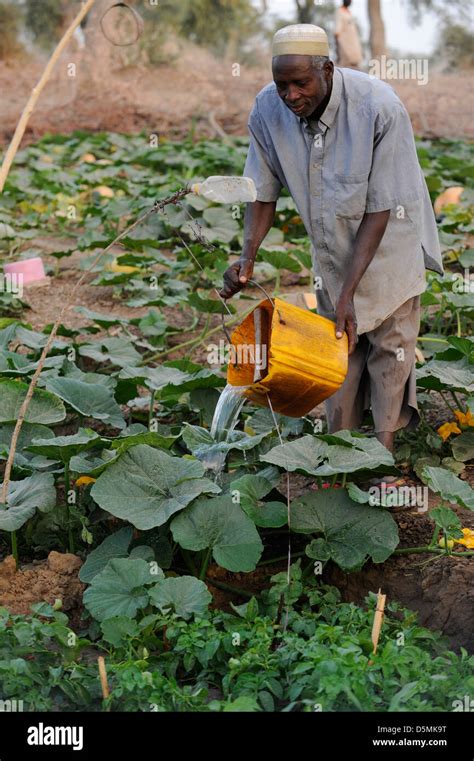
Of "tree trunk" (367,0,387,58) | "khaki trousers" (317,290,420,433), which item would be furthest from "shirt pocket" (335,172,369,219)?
"tree trunk" (367,0,387,58)

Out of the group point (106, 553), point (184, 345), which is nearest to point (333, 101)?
point (106, 553)

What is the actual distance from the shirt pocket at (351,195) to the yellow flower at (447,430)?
1.04 meters

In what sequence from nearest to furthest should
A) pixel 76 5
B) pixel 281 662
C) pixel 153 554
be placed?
pixel 281 662, pixel 153 554, pixel 76 5

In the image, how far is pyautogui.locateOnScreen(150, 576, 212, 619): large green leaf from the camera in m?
2.74

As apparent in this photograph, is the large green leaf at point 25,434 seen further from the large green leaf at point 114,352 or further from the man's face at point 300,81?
the man's face at point 300,81

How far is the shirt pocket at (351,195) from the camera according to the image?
3211 mm

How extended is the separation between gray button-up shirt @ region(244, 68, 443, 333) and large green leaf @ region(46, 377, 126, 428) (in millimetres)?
874

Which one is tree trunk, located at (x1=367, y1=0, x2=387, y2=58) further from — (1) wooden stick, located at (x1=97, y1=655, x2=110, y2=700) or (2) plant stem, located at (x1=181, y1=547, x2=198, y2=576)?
(1) wooden stick, located at (x1=97, y1=655, x2=110, y2=700)

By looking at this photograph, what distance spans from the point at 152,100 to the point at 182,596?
43.3ft

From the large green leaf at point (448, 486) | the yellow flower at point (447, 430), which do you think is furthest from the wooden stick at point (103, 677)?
the yellow flower at point (447, 430)

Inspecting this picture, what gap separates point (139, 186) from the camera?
8680 mm
